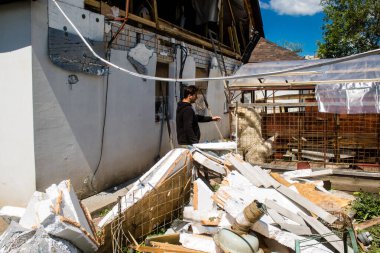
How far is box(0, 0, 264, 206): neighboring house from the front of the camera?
16.0 feet

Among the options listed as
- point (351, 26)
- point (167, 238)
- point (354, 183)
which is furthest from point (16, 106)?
point (351, 26)

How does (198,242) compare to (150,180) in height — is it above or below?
below

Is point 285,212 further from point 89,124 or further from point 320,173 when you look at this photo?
point 89,124

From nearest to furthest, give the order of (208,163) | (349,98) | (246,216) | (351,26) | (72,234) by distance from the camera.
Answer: (72,234) < (246,216) < (208,163) < (349,98) < (351,26)

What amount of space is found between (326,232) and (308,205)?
55 cm

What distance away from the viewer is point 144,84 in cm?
746

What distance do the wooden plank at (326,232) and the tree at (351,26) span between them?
17.1 meters

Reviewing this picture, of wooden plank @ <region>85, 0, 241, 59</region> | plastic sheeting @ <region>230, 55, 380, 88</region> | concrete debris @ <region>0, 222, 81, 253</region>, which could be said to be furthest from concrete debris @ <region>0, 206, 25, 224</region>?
plastic sheeting @ <region>230, 55, 380, 88</region>

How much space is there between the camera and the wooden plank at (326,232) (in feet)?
11.8

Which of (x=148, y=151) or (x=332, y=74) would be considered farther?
(x=148, y=151)

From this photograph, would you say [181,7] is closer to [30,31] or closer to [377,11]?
[30,31]

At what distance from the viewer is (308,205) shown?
14.3 ft

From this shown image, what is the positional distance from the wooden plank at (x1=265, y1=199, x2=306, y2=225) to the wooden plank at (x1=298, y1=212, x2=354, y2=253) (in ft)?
0.27

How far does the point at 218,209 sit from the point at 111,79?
3427mm
